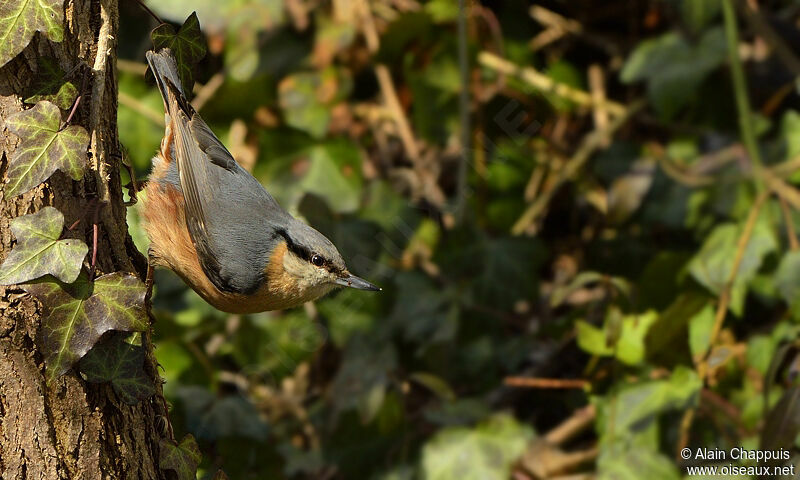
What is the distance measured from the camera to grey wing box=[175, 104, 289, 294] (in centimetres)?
208

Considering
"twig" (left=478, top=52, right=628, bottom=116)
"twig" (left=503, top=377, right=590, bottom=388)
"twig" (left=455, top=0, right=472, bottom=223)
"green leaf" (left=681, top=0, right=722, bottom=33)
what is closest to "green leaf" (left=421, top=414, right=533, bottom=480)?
"twig" (left=503, top=377, right=590, bottom=388)

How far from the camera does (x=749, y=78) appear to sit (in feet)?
10.9

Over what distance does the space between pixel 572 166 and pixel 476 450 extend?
4.21 feet

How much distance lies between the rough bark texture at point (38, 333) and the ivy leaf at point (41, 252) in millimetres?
43

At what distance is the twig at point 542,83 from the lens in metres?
3.40

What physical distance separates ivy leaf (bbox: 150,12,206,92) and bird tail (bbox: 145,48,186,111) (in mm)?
14

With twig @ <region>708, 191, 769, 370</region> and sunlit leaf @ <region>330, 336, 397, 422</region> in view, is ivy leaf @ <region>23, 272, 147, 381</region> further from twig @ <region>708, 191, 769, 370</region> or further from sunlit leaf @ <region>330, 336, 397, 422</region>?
twig @ <region>708, 191, 769, 370</region>

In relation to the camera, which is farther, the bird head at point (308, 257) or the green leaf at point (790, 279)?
the green leaf at point (790, 279)

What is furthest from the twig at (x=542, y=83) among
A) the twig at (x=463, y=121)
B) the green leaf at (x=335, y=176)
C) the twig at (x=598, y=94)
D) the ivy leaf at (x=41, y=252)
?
the ivy leaf at (x=41, y=252)

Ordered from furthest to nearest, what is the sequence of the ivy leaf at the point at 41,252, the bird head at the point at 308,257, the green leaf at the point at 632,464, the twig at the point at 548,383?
the twig at the point at 548,383 → the green leaf at the point at 632,464 → the bird head at the point at 308,257 → the ivy leaf at the point at 41,252

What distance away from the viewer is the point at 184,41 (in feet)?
6.06

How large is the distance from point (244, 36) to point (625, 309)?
1.63 metres

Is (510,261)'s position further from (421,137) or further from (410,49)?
(410,49)

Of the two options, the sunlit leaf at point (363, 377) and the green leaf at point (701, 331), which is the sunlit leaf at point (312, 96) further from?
the green leaf at point (701, 331)
